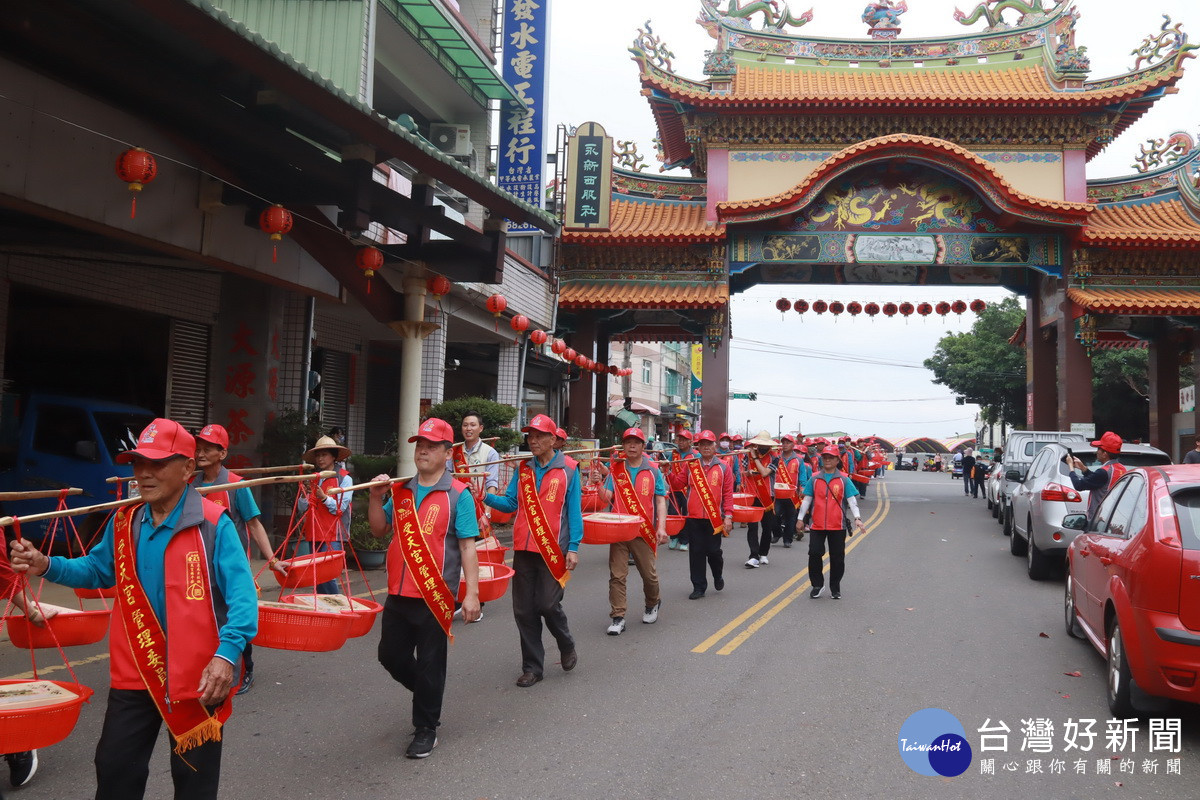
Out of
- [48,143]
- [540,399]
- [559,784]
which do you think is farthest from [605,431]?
[559,784]

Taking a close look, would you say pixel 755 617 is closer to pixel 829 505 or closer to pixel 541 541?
pixel 829 505

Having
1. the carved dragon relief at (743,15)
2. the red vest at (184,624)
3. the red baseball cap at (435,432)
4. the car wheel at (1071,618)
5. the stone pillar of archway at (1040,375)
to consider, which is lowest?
the car wheel at (1071,618)

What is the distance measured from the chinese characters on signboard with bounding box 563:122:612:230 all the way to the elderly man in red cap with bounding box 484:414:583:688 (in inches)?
554

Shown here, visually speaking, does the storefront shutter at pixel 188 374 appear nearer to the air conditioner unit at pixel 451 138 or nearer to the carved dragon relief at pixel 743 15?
the air conditioner unit at pixel 451 138

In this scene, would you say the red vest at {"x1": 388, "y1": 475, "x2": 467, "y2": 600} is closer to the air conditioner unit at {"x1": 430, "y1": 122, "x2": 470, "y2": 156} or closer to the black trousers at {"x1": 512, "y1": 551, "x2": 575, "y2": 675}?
the black trousers at {"x1": 512, "y1": 551, "x2": 575, "y2": 675}

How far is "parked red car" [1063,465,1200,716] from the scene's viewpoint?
479 centimetres

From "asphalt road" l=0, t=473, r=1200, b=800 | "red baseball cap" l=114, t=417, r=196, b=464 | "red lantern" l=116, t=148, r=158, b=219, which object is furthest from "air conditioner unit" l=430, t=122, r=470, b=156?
"red baseball cap" l=114, t=417, r=196, b=464

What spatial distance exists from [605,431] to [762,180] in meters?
7.15

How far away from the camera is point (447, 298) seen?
1577cm

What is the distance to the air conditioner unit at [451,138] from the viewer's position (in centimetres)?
1666

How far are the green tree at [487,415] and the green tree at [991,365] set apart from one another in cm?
3120
